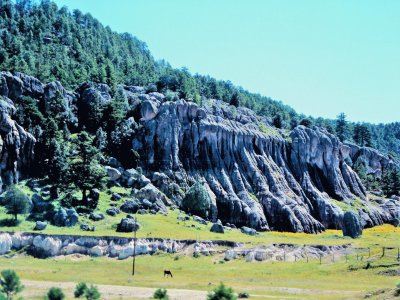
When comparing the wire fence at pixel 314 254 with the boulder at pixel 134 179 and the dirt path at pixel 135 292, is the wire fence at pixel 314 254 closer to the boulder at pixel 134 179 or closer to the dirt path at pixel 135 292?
the dirt path at pixel 135 292

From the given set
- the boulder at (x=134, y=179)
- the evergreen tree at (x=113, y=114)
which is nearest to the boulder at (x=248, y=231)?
the boulder at (x=134, y=179)

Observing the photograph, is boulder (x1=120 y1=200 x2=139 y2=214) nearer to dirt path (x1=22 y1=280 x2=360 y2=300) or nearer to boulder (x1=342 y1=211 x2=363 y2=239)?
boulder (x1=342 y1=211 x2=363 y2=239)

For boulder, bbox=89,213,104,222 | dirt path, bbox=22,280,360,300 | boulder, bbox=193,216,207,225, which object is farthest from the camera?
boulder, bbox=193,216,207,225

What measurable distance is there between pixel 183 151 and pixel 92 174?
41.2 m

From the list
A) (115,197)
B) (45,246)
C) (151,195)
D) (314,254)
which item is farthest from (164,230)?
(314,254)

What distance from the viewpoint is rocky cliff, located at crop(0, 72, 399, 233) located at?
527ft

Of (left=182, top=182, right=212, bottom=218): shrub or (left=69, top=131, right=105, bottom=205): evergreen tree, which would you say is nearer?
(left=69, top=131, right=105, bottom=205): evergreen tree

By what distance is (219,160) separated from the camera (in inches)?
6850

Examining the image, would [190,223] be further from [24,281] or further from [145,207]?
[24,281]

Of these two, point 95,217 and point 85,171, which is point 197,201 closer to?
point 85,171

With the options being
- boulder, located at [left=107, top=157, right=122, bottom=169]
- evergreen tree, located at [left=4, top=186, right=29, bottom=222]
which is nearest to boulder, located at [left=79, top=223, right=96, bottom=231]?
evergreen tree, located at [left=4, top=186, right=29, bottom=222]

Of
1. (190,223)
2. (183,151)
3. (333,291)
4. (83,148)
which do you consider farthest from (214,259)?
(183,151)

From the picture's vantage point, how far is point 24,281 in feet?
247

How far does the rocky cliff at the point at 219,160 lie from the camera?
527 feet
